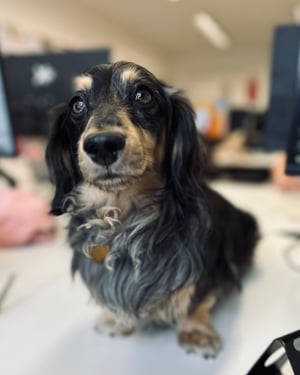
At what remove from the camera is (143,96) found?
493mm

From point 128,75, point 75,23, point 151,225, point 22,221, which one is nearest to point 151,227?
point 151,225

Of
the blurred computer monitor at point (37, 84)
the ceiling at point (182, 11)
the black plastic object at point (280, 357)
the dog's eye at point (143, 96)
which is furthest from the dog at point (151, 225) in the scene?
the blurred computer monitor at point (37, 84)

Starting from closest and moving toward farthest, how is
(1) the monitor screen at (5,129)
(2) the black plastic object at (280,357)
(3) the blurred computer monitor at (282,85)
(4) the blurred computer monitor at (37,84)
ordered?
(2) the black plastic object at (280,357) < (3) the blurred computer monitor at (282,85) < (1) the monitor screen at (5,129) < (4) the blurred computer monitor at (37,84)

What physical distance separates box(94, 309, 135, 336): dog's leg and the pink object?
1.29ft

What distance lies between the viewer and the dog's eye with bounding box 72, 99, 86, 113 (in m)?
0.49

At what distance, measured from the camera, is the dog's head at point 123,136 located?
0.44 m

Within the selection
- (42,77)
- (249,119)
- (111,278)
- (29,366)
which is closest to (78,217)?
(111,278)

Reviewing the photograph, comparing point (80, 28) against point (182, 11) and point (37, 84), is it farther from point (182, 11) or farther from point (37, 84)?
point (182, 11)

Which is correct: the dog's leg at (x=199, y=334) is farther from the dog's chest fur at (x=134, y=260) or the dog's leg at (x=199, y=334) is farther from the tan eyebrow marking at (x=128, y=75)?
the tan eyebrow marking at (x=128, y=75)

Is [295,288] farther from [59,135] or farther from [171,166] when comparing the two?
[59,135]

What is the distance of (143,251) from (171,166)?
0.14 meters

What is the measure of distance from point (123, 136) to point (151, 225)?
0.18 metres

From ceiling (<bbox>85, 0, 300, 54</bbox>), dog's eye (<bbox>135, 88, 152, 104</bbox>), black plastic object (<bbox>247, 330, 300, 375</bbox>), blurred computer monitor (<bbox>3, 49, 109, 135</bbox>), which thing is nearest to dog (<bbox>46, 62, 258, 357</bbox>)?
dog's eye (<bbox>135, 88, 152, 104</bbox>)

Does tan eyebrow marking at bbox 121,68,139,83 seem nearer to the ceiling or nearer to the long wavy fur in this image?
the long wavy fur
